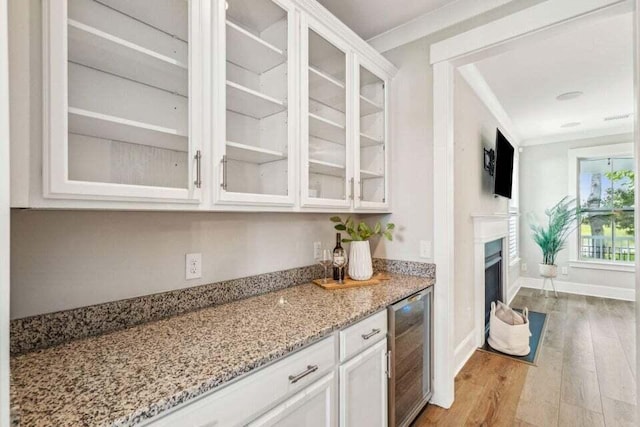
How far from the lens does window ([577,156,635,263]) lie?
446cm

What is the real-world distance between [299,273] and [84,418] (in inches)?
50.4

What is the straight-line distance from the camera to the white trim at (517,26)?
5.02ft

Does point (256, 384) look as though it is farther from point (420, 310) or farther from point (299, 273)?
point (420, 310)

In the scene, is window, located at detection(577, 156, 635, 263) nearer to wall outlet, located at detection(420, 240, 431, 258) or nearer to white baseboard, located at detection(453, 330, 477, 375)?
white baseboard, located at detection(453, 330, 477, 375)

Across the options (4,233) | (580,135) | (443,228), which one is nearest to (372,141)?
(443,228)

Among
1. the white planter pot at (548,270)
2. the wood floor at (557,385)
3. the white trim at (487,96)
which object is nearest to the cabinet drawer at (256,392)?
the wood floor at (557,385)

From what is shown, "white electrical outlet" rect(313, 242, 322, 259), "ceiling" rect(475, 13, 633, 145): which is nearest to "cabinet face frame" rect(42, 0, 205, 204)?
"white electrical outlet" rect(313, 242, 322, 259)

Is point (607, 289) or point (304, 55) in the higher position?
point (304, 55)

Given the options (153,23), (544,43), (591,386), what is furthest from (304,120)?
(591,386)

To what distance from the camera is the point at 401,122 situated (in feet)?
7.13

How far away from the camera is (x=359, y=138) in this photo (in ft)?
6.25

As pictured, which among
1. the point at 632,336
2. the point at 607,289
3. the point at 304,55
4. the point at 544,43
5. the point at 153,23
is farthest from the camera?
the point at 607,289

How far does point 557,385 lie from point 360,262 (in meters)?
1.81

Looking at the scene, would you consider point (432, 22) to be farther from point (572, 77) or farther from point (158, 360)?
point (158, 360)
